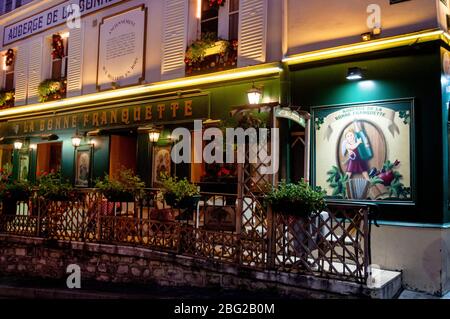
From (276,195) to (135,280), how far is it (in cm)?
363

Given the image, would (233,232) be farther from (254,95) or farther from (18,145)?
(18,145)

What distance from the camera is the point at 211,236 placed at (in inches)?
297

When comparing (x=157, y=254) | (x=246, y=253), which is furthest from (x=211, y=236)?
(x=157, y=254)

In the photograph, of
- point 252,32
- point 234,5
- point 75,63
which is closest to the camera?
point 252,32

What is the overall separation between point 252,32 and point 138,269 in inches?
233

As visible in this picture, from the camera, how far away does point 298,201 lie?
262 inches

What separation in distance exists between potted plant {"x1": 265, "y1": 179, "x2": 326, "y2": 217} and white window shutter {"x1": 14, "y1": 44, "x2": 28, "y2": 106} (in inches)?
498

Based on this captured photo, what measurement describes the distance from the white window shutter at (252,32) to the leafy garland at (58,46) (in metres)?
7.60

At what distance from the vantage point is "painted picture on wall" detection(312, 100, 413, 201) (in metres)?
7.65

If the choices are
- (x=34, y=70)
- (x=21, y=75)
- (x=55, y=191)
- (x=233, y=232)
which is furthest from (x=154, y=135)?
(x=21, y=75)

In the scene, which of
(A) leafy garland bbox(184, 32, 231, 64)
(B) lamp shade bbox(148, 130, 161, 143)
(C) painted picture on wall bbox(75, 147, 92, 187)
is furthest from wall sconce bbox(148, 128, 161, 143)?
(C) painted picture on wall bbox(75, 147, 92, 187)

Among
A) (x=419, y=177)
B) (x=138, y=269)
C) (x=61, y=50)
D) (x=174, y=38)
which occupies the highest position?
(x=61, y=50)

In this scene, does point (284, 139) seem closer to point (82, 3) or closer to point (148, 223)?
point (148, 223)

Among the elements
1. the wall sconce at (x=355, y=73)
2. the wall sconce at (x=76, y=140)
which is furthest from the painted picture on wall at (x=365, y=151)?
the wall sconce at (x=76, y=140)
